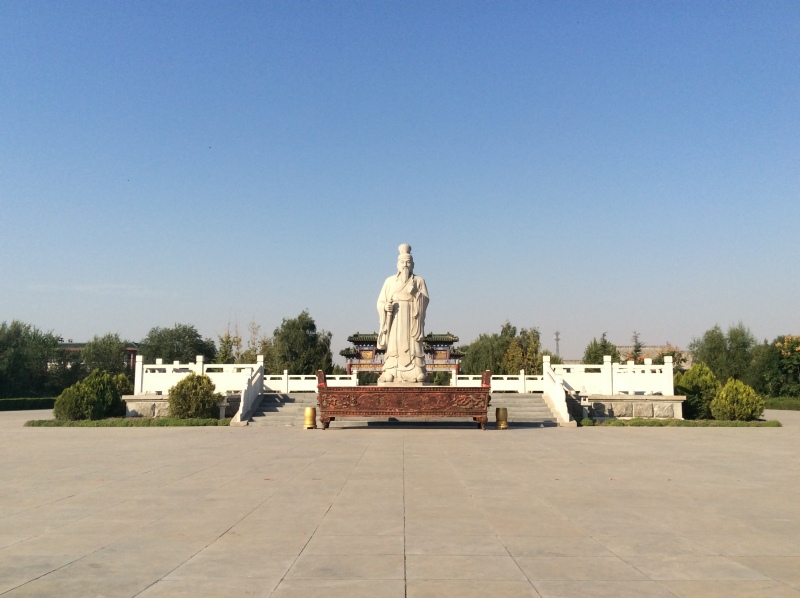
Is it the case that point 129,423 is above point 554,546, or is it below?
below

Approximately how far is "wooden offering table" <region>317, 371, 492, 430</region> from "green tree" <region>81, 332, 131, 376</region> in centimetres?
3869

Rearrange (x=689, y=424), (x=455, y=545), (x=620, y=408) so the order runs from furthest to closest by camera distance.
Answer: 1. (x=620, y=408)
2. (x=689, y=424)
3. (x=455, y=545)

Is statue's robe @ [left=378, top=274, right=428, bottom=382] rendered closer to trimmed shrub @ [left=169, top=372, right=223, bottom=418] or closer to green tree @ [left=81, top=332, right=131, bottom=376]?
trimmed shrub @ [left=169, top=372, right=223, bottom=418]

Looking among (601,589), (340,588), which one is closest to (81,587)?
(340,588)

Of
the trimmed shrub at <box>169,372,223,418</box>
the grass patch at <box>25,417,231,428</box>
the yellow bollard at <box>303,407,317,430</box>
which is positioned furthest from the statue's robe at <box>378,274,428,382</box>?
the trimmed shrub at <box>169,372,223,418</box>

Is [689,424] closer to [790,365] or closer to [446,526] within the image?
[446,526]

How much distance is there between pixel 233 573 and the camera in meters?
4.05

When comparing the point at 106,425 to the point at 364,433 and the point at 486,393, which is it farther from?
the point at 486,393

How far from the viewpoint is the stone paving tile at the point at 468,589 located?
3625 millimetres

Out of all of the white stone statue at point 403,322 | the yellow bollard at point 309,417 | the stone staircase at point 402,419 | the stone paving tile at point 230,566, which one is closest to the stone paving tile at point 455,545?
the stone paving tile at point 230,566

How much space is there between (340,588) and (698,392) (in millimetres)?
21936

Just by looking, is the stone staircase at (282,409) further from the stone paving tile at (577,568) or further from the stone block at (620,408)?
the stone paving tile at (577,568)

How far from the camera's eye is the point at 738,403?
65.1 feet

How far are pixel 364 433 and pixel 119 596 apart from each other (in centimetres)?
1244
